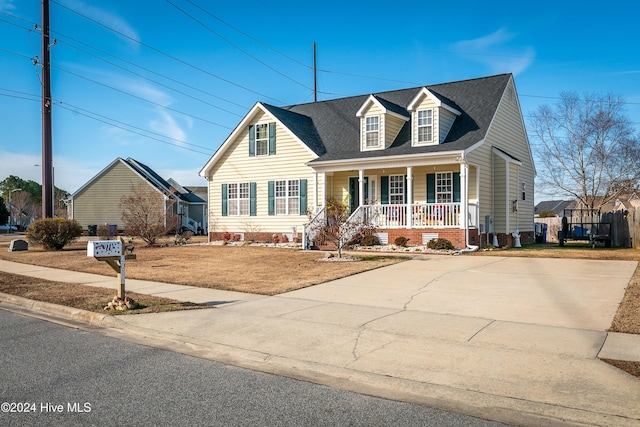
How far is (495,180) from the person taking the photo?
910 inches

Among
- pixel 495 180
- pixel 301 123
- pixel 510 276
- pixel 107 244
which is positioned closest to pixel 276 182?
pixel 301 123

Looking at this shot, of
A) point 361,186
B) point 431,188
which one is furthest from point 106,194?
point 431,188

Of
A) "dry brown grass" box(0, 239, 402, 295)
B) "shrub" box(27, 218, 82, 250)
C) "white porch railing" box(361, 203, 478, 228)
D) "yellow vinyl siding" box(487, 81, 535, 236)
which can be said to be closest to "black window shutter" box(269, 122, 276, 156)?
"dry brown grass" box(0, 239, 402, 295)

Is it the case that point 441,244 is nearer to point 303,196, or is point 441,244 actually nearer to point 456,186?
point 456,186

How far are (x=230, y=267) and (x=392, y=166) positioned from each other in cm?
878

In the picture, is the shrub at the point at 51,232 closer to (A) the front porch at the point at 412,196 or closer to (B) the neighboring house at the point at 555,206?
(A) the front porch at the point at 412,196

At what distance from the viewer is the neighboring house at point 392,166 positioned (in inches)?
811

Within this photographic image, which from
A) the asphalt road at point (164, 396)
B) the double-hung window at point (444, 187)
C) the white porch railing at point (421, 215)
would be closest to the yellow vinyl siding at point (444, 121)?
the double-hung window at point (444, 187)

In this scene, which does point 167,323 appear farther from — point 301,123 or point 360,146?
point 301,123

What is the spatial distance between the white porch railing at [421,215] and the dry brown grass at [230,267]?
Result: 3698 mm

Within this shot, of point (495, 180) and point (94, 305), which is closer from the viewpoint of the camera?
point (94, 305)

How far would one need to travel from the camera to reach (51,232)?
22688 millimetres

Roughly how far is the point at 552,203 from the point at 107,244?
8800 centimetres

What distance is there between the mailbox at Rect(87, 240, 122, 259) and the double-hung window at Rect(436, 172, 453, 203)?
1551 cm
